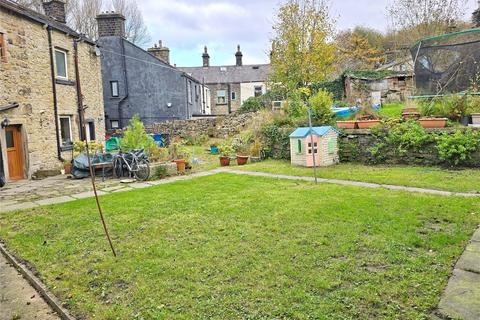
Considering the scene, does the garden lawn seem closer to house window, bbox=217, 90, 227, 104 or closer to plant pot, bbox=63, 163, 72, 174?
plant pot, bbox=63, 163, 72, 174

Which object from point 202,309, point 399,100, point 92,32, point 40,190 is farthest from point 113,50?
point 202,309

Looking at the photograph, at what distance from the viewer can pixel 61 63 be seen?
15062 mm

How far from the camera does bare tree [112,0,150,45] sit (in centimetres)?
3528

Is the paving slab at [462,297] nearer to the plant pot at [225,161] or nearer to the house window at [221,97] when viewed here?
the plant pot at [225,161]

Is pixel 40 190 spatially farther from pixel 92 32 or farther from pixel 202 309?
pixel 92 32

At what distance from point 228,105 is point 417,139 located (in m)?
32.9

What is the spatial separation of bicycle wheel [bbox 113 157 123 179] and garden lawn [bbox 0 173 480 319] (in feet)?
14.0

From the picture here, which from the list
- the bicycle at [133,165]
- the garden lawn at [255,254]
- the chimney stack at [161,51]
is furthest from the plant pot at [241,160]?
the chimney stack at [161,51]

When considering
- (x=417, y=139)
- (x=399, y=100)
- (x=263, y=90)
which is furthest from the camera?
(x=263, y=90)

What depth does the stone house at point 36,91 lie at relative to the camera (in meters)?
11.9

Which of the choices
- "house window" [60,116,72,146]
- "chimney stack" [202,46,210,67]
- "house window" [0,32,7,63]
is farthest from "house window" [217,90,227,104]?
"house window" [0,32,7,63]

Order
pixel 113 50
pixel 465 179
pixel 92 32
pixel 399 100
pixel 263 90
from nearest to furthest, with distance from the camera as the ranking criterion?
pixel 465 179 < pixel 399 100 < pixel 113 50 < pixel 92 32 < pixel 263 90

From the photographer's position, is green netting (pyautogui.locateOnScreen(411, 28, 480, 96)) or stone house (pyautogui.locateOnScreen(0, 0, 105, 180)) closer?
green netting (pyautogui.locateOnScreen(411, 28, 480, 96))

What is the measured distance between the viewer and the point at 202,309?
3.26 meters
